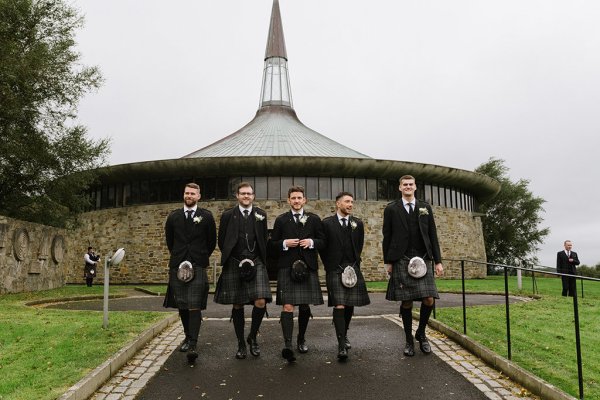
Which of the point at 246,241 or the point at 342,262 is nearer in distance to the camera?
the point at 246,241

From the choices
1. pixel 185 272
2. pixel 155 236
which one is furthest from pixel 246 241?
pixel 155 236

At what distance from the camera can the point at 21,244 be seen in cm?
1559

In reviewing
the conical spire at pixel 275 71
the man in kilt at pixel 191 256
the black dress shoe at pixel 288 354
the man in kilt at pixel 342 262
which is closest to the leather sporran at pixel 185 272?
the man in kilt at pixel 191 256

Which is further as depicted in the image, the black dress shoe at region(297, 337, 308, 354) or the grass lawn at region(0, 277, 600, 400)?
the black dress shoe at region(297, 337, 308, 354)

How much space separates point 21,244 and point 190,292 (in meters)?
12.0

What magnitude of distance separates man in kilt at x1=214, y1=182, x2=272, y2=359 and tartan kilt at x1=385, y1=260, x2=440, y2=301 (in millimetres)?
1504

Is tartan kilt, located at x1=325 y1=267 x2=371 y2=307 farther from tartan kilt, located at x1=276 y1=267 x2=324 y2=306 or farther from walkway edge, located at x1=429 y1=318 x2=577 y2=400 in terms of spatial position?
walkway edge, located at x1=429 y1=318 x2=577 y2=400

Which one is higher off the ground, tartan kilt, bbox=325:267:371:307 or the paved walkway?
tartan kilt, bbox=325:267:371:307

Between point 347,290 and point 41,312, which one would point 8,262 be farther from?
point 347,290

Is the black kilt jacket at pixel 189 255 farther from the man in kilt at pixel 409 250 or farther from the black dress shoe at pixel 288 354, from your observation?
the man in kilt at pixel 409 250

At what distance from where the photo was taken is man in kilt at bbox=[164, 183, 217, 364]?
5.98m

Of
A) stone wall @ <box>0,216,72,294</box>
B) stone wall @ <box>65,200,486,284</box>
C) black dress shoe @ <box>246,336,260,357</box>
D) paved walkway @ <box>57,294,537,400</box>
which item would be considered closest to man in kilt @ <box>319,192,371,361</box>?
paved walkway @ <box>57,294,537,400</box>

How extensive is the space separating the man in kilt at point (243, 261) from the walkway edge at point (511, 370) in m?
2.56

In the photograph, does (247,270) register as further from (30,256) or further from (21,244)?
(30,256)
